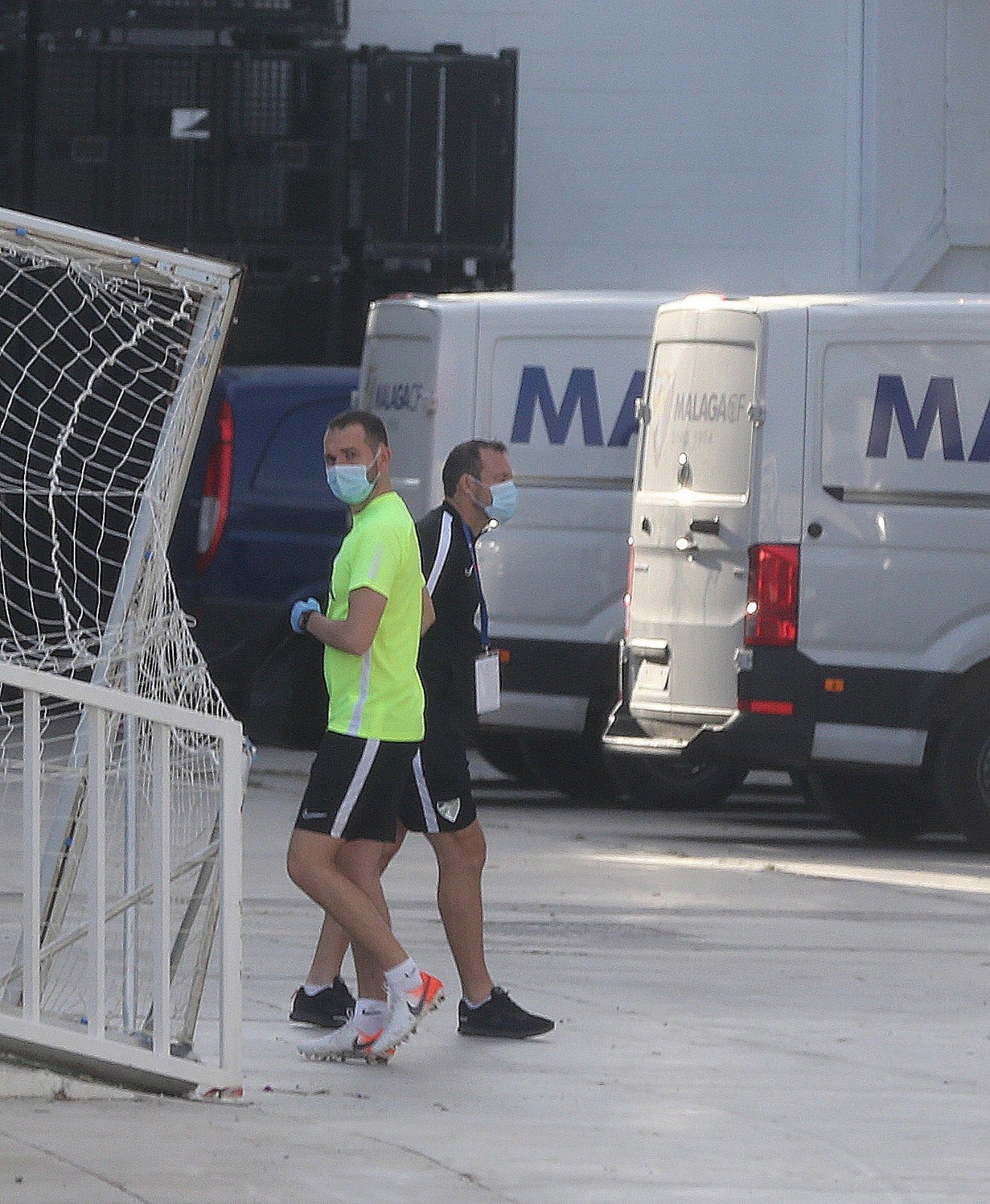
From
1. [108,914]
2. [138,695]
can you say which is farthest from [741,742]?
[108,914]

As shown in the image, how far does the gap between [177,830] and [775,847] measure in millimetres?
5339

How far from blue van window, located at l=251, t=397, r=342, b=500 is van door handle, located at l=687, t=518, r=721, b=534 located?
10.3ft

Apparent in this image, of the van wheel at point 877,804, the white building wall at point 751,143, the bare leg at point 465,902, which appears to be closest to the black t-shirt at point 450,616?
the bare leg at point 465,902

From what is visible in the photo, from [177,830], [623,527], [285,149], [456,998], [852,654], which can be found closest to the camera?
[177,830]

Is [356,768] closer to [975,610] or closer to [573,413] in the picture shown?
[975,610]

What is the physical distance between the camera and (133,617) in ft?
22.9

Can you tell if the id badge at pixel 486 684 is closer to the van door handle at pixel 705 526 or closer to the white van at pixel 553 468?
the van door handle at pixel 705 526

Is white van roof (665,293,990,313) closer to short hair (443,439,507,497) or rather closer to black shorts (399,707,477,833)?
short hair (443,439,507,497)

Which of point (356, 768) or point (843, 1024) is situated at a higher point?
point (356, 768)

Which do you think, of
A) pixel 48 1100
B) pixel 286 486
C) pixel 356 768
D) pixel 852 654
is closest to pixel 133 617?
pixel 356 768

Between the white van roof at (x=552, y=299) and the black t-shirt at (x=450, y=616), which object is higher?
the white van roof at (x=552, y=299)

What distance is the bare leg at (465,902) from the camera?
25.0ft

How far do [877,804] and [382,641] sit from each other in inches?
245

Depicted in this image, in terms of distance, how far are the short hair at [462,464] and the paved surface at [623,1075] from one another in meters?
1.48
